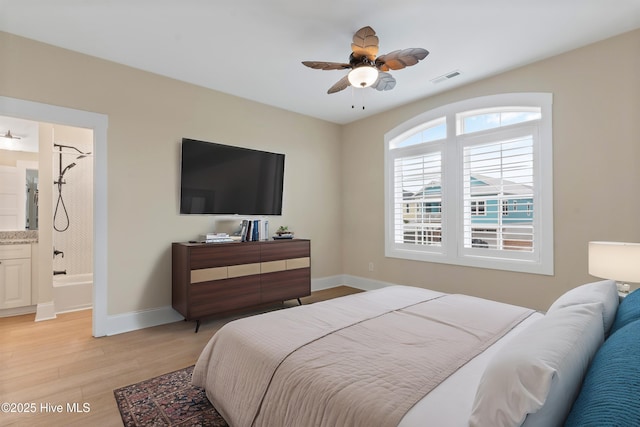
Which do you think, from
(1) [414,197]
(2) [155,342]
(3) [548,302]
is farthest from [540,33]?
(2) [155,342]

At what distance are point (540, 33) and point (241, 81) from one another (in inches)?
117

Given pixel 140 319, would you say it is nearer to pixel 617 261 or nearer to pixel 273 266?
pixel 273 266

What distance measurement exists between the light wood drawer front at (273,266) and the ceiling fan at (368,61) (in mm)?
2192

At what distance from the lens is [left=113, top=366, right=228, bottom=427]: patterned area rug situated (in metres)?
1.74

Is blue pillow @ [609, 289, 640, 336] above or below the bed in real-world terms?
above

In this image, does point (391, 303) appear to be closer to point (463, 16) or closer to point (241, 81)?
point (463, 16)

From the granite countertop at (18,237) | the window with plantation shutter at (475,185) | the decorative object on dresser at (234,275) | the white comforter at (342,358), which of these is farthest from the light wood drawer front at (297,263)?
the granite countertop at (18,237)

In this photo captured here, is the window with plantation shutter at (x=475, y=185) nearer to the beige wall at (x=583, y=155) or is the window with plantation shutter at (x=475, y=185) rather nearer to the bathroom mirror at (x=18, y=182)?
the beige wall at (x=583, y=155)

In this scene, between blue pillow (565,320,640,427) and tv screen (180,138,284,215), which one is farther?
tv screen (180,138,284,215)

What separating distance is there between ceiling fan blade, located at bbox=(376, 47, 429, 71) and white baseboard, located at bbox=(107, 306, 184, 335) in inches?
132

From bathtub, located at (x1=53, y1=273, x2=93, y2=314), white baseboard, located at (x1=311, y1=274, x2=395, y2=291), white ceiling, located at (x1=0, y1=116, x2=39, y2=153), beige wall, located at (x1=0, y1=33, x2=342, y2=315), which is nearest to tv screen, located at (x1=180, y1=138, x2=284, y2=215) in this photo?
beige wall, located at (x1=0, y1=33, x2=342, y2=315)

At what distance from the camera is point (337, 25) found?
2.54 m

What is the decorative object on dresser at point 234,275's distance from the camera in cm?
311

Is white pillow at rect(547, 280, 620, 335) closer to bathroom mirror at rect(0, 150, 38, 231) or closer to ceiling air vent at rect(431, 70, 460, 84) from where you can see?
ceiling air vent at rect(431, 70, 460, 84)
